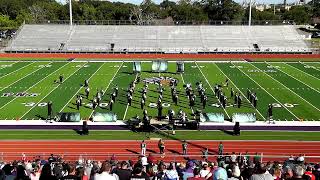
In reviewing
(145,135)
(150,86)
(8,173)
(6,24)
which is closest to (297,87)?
(150,86)

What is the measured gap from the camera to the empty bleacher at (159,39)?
2330 inches

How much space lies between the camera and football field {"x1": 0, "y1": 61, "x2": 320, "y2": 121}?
25.4 m

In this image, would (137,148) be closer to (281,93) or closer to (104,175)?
(104,175)

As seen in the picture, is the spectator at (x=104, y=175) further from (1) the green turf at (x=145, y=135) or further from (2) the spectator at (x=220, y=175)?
(1) the green turf at (x=145, y=135)

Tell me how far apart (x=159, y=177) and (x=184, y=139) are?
11458 millimetres

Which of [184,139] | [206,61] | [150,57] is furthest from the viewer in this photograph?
[150,57]

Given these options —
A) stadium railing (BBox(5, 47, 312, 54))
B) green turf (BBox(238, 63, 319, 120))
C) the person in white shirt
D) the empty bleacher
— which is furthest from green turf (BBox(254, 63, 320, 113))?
the person in white shirt

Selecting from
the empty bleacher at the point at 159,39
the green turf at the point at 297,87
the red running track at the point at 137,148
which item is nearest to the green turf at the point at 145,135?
the red running track at the point at 137,148

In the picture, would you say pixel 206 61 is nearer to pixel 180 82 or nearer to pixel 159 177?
pixel 180 82

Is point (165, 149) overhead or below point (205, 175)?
below

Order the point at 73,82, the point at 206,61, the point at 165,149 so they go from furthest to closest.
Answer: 1. the point at 206,61
2. the point at 73,82
3. the point at 165,149

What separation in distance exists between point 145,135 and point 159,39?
4268 cm

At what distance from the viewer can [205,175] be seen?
8891mm

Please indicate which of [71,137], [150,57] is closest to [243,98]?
[71,137]
